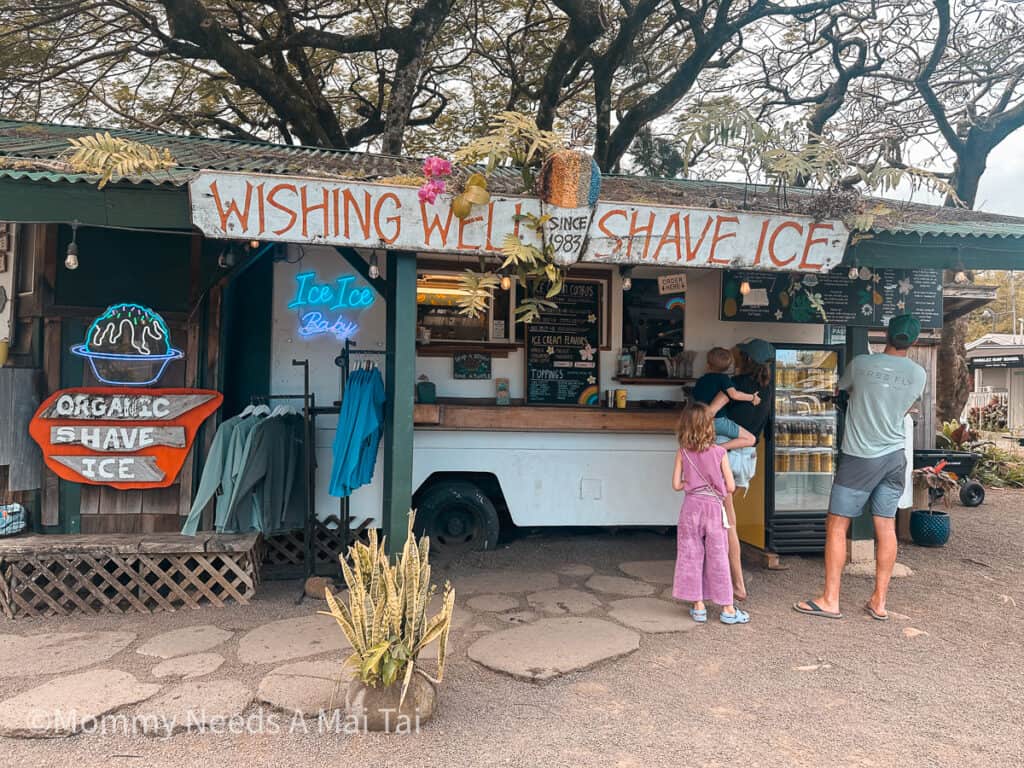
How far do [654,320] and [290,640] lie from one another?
430cm

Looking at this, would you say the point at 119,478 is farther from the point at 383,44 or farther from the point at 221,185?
the point at 383,44

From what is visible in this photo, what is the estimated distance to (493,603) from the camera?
16.3ft

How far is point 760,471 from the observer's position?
615cm

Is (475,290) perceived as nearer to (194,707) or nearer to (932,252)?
(194,707)

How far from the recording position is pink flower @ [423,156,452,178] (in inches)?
153

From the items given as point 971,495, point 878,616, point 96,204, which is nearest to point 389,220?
point 96,204

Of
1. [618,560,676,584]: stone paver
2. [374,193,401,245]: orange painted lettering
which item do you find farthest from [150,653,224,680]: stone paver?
[618,560,676,584]: stone paver

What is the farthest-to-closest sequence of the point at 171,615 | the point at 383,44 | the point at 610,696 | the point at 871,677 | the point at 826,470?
the point at 383,44 → the point at 826,470 → the point at 171,615 → the point at 871,677 → the point at 610,696

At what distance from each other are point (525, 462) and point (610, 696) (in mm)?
2810

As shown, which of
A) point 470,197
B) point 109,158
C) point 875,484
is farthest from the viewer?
point 875,484

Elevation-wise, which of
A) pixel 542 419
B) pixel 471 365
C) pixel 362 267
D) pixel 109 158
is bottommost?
pixel 542 419

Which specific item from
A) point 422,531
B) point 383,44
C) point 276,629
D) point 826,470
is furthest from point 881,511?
point 383,44

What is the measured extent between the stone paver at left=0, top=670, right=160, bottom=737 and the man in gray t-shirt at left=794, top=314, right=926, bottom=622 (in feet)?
13.8

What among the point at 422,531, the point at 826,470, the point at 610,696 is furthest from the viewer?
the point at 826,470
